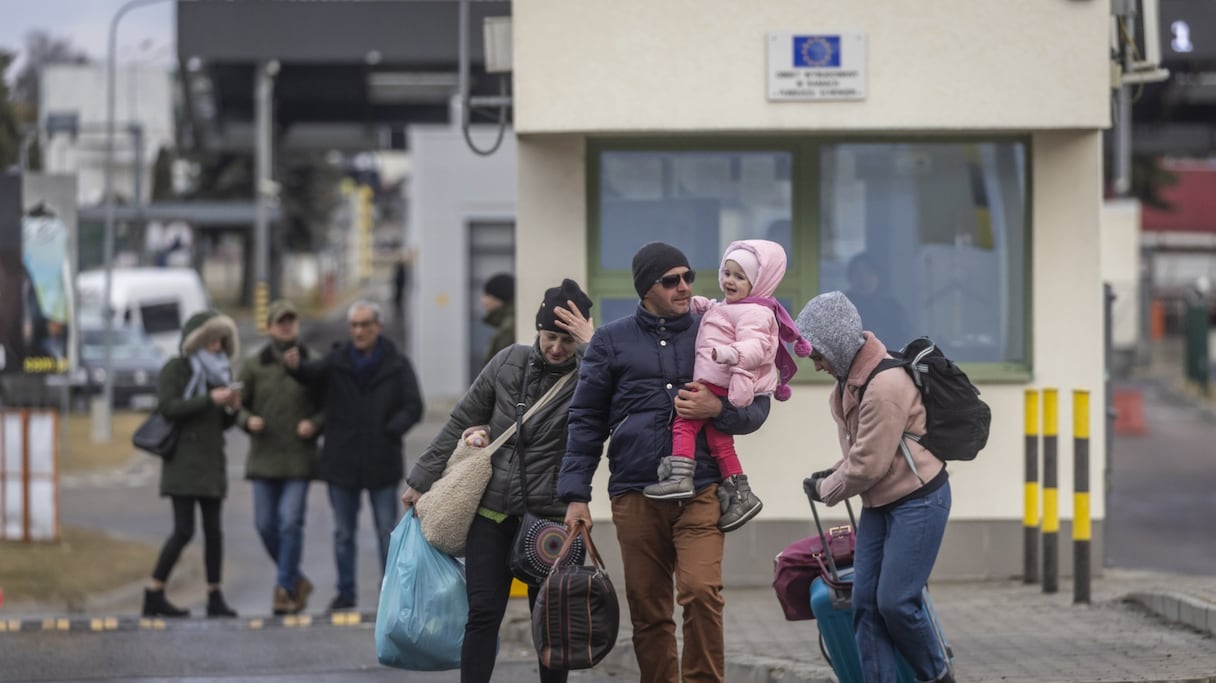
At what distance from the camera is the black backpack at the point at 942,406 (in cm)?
630

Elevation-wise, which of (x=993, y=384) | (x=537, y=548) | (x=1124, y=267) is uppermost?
(x=1124, y=267)

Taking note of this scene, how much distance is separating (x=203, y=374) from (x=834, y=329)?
547 cm

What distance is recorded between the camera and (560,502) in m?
6.63

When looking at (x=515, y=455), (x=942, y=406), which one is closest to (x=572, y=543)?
(x=515, y=455)

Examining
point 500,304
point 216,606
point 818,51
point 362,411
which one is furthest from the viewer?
point 500,304

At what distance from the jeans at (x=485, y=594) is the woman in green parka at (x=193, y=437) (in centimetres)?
423

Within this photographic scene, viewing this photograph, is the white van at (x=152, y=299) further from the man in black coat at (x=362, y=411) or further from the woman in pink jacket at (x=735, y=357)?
the woman in pink jacket at (x=735, y=357)

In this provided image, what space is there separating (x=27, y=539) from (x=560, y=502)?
351 inches

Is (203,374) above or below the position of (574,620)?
above

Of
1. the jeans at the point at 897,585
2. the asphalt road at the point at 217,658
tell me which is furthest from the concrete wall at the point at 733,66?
the jeans at the point at 897,585

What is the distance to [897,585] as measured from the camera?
247 inches

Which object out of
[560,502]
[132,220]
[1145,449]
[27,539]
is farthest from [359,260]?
[560,502]

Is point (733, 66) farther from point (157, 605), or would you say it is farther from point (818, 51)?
point (157, 605)

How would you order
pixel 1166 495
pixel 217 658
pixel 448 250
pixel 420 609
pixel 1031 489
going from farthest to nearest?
1. pixel 448 250
2. pixel 1166 495
3. pixel 1031 489
4. pixel 217 658
5. pixel 420 609
